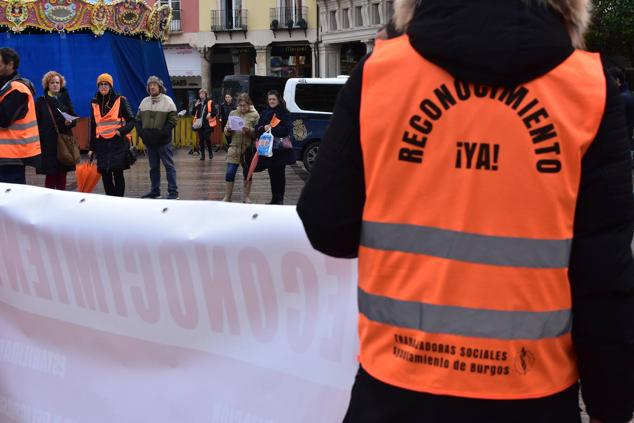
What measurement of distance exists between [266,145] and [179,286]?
7.87 meters

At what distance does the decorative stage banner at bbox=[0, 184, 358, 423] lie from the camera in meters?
2.63

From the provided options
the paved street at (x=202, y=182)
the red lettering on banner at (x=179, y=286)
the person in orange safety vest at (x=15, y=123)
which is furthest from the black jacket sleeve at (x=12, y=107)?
the paved street at (x=202, y=182)

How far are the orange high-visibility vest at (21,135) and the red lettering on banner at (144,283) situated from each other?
398cm

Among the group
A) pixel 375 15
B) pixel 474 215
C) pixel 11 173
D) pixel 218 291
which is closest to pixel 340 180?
pixel 474 215

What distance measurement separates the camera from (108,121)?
10336 mm

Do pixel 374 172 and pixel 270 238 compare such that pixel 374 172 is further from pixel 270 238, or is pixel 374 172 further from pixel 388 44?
pixel 270 238

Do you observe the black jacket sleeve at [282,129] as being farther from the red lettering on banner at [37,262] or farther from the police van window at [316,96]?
the red lettering on banner at [37,262]

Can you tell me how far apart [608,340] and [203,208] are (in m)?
1.59

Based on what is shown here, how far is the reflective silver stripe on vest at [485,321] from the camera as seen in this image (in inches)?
59.1

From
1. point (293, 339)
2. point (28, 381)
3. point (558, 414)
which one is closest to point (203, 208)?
point (293, 339)

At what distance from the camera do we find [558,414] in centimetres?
154

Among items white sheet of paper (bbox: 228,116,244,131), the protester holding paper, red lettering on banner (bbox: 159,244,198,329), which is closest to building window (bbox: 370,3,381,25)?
the protester holding paper

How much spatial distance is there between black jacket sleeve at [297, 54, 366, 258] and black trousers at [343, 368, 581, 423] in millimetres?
301

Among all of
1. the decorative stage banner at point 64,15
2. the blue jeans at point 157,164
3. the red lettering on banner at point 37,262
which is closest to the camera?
the red lettering on banner at point 37,262
